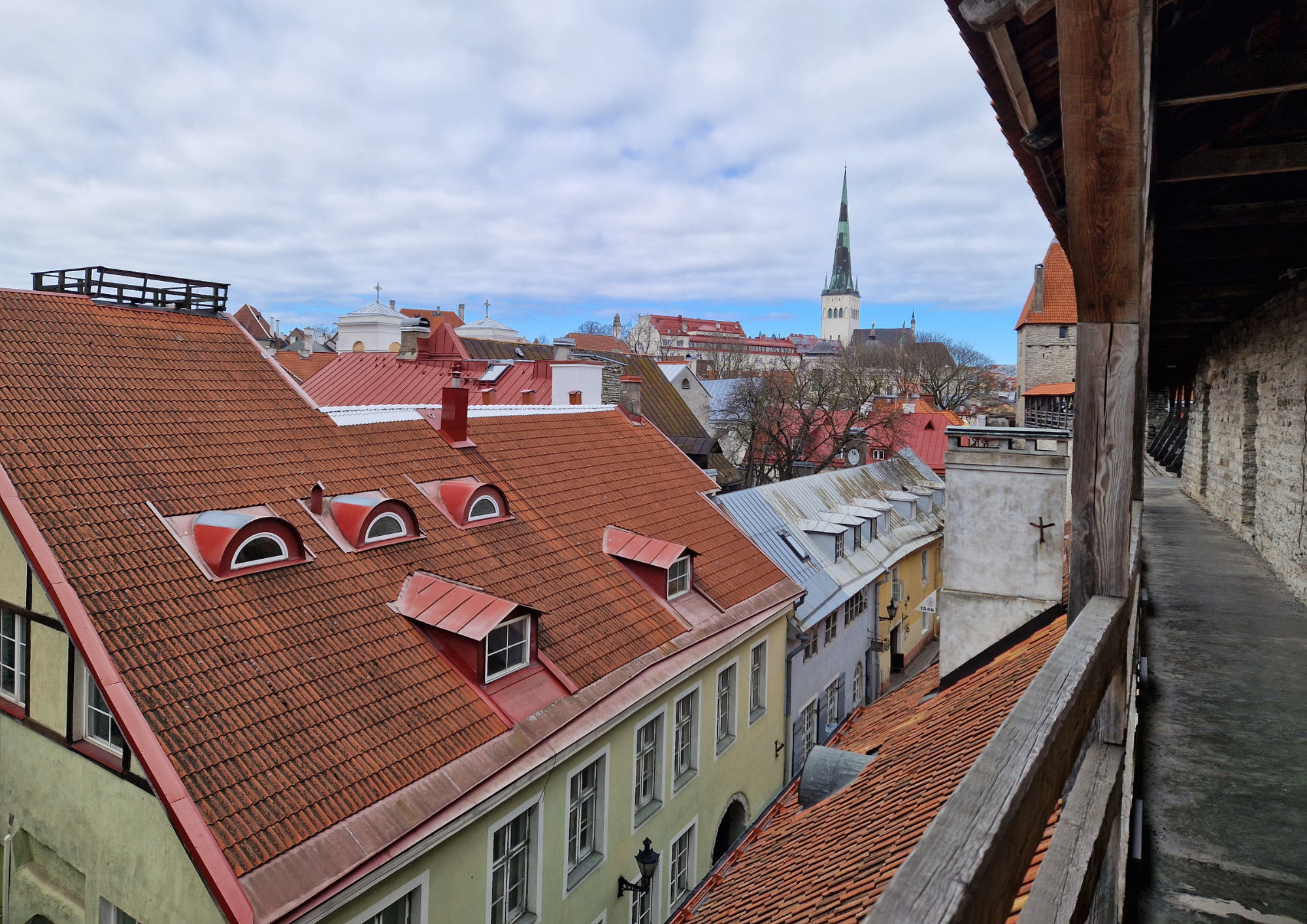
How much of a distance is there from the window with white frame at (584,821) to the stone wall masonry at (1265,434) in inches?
254

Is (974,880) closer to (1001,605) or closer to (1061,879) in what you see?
(1061,879)

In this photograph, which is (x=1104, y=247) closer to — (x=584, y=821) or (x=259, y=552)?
(x=259, y=552)

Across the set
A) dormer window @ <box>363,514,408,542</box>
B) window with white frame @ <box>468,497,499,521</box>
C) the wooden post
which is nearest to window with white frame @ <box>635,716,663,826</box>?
window with white frame @ <box>468,497,499,521</box>

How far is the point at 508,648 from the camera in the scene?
8.22 m

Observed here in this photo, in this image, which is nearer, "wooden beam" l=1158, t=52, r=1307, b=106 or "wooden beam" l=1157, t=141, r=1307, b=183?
"wooden beam" l=1158, t=52, r=1307, b=106

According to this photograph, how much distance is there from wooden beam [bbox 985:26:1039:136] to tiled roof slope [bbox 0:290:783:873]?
572 cm

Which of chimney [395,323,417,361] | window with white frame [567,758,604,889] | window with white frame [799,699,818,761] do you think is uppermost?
chimney [395,323,417,361]

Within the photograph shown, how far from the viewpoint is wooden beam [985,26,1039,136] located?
2.58 metres

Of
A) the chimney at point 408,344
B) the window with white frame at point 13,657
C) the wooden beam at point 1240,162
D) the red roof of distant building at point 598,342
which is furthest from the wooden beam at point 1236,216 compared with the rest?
the red roof of distant building at point 598,342

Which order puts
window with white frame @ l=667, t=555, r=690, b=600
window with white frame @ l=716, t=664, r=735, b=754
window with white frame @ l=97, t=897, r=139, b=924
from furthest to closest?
window with white frame @ l=716, t=664, r=735, b=754, window with white frame @ l=667, t=555, r=690, b=600, window with white frame @ l=97, t=897, r=139, b=924

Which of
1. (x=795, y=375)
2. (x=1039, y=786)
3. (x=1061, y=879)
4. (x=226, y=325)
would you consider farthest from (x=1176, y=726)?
(x=795, y=375)

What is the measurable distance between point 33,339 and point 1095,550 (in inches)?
353

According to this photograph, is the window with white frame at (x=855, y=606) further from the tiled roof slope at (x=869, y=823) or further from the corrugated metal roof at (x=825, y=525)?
the tiled roof slope at (x=869, y=823)

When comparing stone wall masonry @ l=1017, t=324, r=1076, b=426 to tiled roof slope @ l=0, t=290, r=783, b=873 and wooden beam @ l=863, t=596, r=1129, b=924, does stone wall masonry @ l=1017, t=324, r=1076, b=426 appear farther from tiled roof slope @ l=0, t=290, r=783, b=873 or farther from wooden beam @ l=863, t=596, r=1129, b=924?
wooden beam @ l=863, t=596, r=1129, b=924
